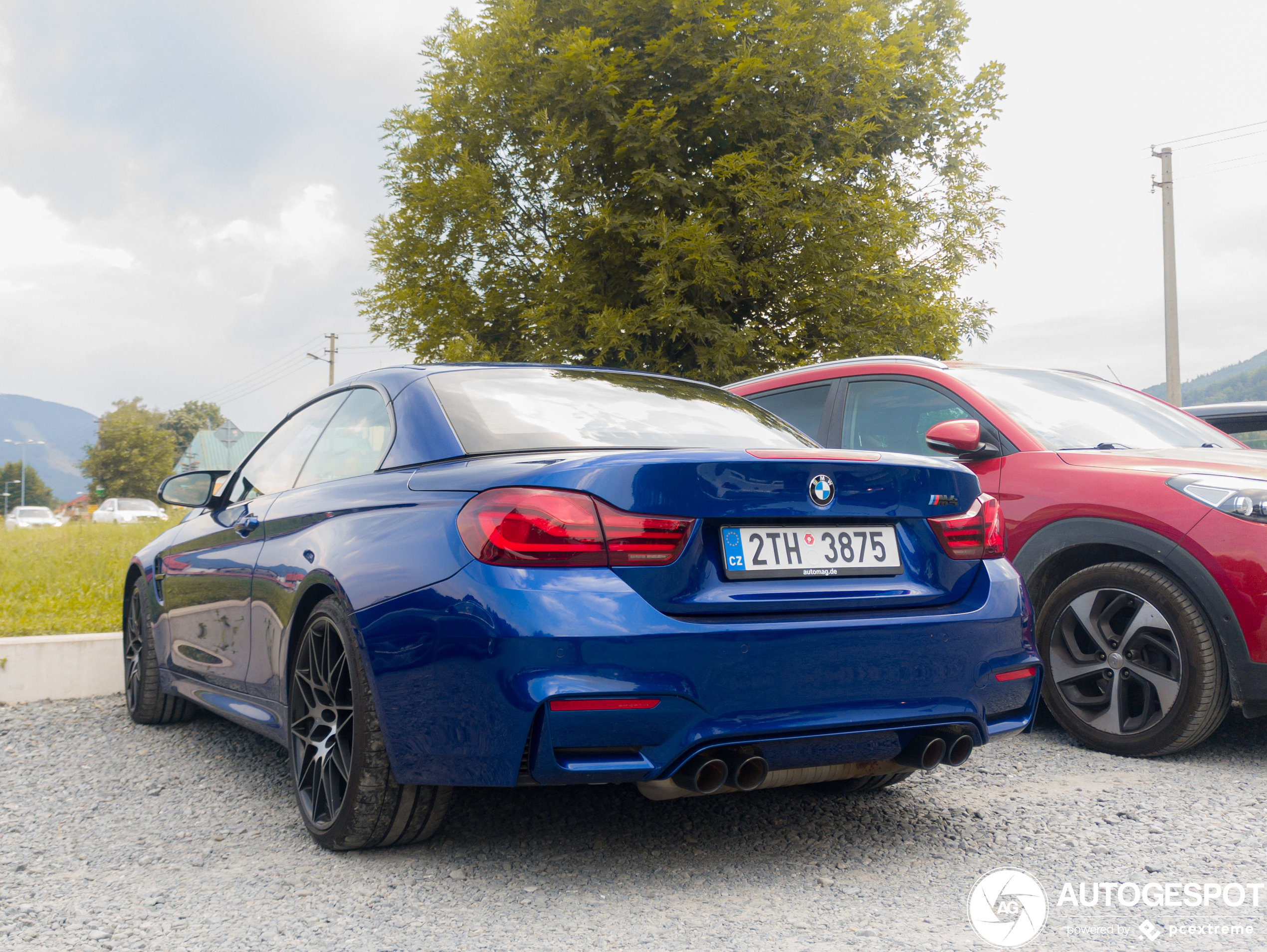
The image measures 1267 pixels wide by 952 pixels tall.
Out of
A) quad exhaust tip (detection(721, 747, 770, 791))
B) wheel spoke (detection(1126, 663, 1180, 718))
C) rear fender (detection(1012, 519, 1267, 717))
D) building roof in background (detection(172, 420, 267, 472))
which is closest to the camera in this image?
quad exhaust tip (detection(721, 747, 770, 791))

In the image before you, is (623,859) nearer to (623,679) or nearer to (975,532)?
(623,679)

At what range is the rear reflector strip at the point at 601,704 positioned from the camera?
7.96ft

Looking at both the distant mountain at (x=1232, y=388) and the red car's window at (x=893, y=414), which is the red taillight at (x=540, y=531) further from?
the distant mountain at (x=1232, y=388)

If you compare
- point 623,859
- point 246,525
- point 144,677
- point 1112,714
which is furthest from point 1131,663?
point 144,677

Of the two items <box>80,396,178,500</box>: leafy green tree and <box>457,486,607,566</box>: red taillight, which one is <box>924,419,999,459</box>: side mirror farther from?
<box>80,396,178,500</box>: leafy green tree

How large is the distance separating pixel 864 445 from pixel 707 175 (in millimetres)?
11926

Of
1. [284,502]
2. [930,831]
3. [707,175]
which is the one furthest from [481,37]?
[930,831]

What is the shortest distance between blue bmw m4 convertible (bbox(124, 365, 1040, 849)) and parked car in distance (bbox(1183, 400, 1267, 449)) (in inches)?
182

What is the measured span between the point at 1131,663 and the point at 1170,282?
2300 centimetres

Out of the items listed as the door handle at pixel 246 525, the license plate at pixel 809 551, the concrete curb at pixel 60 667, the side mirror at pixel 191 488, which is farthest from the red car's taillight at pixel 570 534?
the concrete curb at pixel 60 667

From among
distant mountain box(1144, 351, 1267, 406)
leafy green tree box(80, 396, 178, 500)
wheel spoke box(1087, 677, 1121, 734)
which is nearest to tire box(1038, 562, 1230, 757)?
wheel spoke box(1087, 677, 1121, 734)

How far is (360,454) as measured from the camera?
3.39m

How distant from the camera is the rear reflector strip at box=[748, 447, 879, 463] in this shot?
2.74 m

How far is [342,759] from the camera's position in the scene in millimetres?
2990
